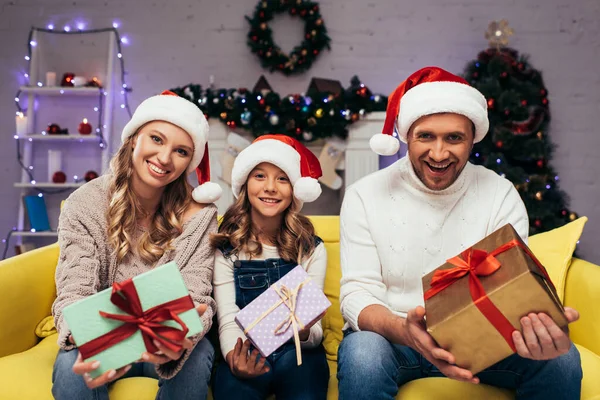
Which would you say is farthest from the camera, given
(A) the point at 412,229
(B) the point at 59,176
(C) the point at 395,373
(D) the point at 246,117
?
(B) the point at 59,176

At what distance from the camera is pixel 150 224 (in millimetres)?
1804

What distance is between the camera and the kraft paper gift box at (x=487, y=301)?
3.56 ft

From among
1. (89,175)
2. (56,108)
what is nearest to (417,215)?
(89,175)

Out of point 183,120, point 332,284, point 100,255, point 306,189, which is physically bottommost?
point 332,284

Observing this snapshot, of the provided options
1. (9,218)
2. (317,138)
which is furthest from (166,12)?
(9,218)

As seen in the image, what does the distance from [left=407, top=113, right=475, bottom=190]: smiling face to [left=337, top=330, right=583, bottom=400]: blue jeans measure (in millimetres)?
504

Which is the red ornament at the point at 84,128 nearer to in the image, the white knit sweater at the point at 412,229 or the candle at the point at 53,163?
the candle at the point at 53,163

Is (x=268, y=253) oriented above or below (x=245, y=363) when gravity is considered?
above

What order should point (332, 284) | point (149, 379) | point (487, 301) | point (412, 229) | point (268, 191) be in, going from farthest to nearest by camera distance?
point (332, 284), point (268, 191), point (412, 229), point (149, 379), point (487, 301)

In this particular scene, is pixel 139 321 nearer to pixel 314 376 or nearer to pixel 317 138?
pixel 314 376

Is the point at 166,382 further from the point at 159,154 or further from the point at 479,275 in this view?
the point at 479,275

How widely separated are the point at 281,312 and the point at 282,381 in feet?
0.82

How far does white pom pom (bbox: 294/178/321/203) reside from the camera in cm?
182

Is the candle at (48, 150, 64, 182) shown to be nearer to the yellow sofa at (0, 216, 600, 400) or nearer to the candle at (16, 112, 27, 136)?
the candle at (16, 112, 27, 136)
